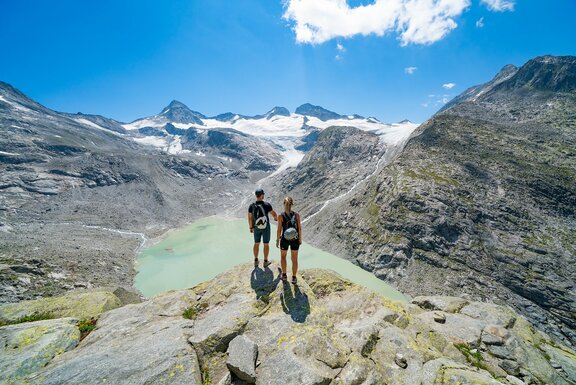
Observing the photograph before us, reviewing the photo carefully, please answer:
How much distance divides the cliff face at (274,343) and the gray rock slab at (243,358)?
0.11ft

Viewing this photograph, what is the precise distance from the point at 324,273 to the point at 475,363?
323 inches

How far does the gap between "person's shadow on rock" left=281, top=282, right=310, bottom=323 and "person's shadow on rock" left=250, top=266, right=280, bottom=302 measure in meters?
0.66

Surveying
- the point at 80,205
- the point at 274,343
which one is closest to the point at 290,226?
the point at 274,343

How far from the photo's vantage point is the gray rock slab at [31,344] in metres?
8.55

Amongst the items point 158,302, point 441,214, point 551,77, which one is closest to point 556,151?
point 441,214

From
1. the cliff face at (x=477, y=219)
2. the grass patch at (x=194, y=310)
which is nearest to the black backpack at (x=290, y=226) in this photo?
the grass patch at (x=194, y=310)

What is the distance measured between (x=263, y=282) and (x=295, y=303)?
2252mm

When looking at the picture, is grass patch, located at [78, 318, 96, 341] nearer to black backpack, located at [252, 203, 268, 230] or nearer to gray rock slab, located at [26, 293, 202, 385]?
gray rock slab, located at [26, 293, 202, 385]

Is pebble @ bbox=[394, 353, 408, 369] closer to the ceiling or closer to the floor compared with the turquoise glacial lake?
closer to the ceiling

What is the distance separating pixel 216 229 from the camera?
115375 mm

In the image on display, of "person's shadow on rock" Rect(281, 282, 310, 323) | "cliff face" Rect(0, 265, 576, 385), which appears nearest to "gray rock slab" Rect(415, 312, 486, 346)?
"cliff face" Rect(0, 265, 576, 385)

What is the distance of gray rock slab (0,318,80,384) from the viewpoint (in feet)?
28.0

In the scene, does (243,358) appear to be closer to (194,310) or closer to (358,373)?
(358,373)

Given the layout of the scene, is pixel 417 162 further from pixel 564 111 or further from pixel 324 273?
pixel 324 273
